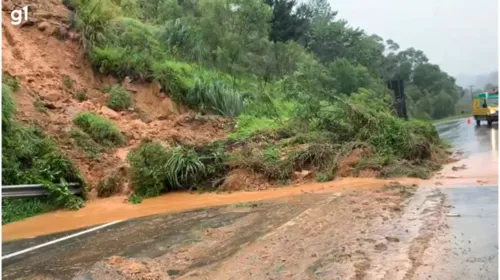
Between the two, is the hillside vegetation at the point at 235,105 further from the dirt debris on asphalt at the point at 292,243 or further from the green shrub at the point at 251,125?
the dirt debris on asphalt at the point at 292,243

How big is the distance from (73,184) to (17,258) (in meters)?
4.96

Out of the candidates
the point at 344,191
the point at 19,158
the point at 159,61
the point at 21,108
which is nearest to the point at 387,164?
the point at 344,191

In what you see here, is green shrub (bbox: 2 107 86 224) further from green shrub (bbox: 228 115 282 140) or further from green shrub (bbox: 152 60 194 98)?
green shrub (bbox: 152 60 194 98)

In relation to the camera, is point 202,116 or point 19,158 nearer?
point 19,158

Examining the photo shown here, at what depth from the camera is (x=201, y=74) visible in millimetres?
22797

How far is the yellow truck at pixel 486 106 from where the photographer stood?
3188 centimetres

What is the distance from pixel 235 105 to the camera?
69.2 ft

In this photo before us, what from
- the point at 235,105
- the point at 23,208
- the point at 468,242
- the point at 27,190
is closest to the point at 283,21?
the point at 235,105

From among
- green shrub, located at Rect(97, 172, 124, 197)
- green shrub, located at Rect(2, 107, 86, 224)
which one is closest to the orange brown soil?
green shrub, located at Rect(97, 172, 124, 197)

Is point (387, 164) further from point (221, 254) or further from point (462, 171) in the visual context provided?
point (221, 254)

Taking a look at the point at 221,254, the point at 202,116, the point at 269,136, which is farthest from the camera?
the point at 202,116

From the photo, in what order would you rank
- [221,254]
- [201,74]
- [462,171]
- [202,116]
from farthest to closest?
[201,74] → [202,116] → [462,171] → [221,254]

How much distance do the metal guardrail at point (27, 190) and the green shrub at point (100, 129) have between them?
309 centimetres

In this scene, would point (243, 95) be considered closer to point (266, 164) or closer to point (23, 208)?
point (266, 164)
